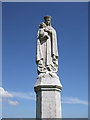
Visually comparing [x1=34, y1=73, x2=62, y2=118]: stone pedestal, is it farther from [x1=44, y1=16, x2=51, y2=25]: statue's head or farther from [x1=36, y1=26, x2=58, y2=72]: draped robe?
[x1=44, y1=16, x2=51, y2=25]: statue's head

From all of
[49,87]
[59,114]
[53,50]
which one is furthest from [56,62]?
[59,114]

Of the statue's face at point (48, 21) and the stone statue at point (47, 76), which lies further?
the statue's face at point (48, 21)

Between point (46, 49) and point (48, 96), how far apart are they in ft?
8.30

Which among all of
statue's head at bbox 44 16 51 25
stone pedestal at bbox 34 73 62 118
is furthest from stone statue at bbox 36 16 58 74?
stone pedestal at bbox 34 73 62 118

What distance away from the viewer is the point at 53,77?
516 inches

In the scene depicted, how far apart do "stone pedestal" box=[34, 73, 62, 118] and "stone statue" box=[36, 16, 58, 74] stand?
0.51 meters

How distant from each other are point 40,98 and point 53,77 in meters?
1.23

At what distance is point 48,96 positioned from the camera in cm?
1274

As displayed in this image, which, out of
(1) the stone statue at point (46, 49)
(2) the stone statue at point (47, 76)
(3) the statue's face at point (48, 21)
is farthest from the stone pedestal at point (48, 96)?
(3) the statue's face at point (48, 21)

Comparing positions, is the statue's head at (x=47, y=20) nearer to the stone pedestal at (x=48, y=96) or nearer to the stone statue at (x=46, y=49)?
the stone statue at (x=46, y=49)

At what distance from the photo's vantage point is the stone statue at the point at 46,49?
13500 millimetres

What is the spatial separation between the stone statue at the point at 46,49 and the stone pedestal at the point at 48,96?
0.51 metres

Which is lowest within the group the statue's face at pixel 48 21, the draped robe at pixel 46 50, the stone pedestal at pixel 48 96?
the stone pedestal at pixel 48 96

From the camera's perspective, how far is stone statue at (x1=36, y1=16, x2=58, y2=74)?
1350cm
